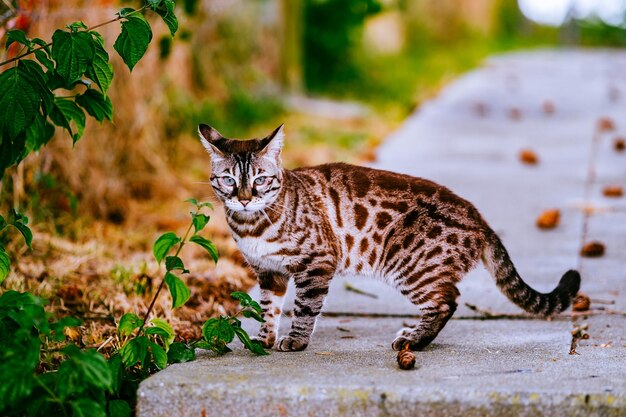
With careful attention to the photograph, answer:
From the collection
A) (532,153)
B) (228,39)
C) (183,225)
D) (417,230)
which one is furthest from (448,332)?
(228,39)

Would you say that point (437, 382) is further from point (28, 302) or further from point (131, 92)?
point (131, 92)

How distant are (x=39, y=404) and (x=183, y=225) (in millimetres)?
3008

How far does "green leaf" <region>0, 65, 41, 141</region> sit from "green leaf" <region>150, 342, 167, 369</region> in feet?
2.84

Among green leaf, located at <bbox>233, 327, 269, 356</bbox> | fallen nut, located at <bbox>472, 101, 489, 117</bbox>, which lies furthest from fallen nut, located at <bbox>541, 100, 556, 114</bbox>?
green leaf, located at <bbox>233, 327, 269, 356</bbox>

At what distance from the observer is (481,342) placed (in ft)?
11.1

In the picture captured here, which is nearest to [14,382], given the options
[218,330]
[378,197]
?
[218,330]

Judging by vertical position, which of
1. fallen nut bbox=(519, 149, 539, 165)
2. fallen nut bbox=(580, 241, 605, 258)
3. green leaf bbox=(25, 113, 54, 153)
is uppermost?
fallen nut bbox=(519, 149, 539, 165)

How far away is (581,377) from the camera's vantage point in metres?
2.79

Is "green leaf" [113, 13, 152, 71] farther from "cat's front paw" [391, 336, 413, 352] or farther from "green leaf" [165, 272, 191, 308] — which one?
"cat's front paw" [391, 336, 413, 352]

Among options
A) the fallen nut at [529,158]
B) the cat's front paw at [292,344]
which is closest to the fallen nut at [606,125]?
the fallen nut at [529,158]

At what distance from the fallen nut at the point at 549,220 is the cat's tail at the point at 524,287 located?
5.98ft

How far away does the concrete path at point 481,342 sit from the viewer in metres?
2.63

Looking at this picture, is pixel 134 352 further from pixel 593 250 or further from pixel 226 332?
pixel 593 250

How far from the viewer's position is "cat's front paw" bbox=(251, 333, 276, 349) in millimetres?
3520
